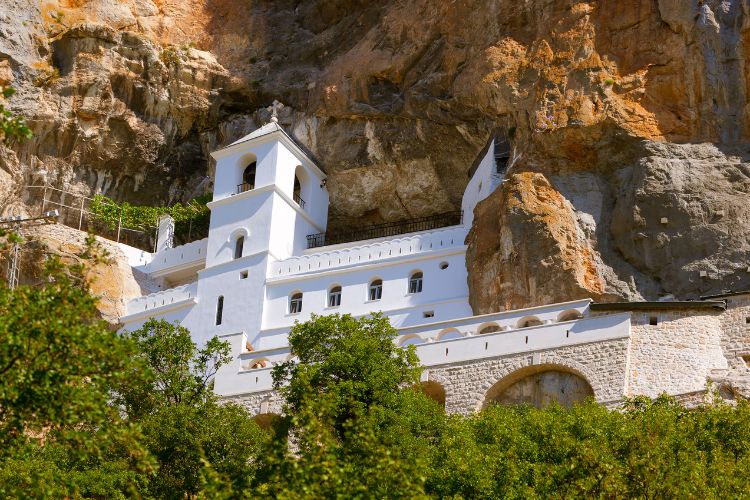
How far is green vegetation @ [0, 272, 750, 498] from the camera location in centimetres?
2298

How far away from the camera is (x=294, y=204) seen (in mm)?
55531

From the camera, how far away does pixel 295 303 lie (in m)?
52.0

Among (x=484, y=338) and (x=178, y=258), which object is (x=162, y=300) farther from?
(x=484, y=338)

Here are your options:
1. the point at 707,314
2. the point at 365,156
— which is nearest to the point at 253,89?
the point at 365,156

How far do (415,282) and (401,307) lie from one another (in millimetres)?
1244

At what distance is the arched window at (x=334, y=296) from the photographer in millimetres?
51531

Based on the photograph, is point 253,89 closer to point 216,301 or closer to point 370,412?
point 216,301

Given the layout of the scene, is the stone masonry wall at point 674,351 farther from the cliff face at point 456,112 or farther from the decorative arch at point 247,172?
the decorative arch at point 247,172

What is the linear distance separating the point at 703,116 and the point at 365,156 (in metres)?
15.2

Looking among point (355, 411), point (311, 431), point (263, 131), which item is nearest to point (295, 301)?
point (263, 131)

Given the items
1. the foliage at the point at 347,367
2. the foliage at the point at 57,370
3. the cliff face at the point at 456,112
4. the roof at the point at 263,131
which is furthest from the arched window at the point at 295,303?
the foliage at the point at 57,370

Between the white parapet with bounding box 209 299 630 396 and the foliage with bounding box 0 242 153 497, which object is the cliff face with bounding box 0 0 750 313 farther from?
the foliage with bounding box 0 242 153 497

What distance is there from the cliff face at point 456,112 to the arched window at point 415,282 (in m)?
2.45

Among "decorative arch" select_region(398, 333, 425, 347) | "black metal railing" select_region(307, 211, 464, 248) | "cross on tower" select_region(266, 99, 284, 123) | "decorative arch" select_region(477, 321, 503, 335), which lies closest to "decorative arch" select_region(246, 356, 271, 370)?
"decorative arch" select_region(398, 333, 425, 347)
